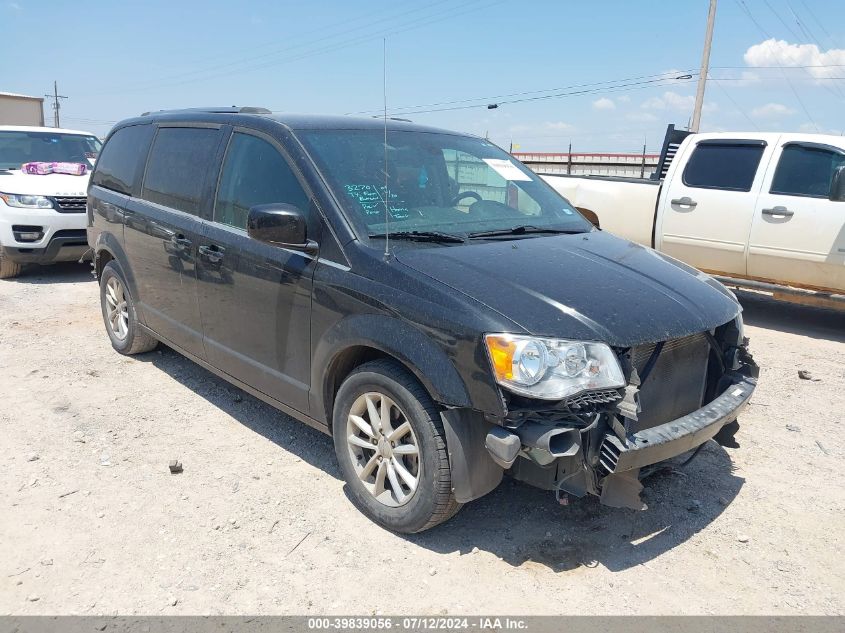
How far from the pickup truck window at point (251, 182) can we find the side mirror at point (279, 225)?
0.59ft

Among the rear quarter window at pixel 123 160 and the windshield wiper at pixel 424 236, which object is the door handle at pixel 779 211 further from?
the rear quarter window at pixel 123 160

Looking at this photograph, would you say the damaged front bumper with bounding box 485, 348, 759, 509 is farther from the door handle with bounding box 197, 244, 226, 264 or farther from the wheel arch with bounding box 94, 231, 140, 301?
the wheel arch with bounding box 94, 231, 140, 301

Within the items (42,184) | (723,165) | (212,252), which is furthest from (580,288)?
(42,184)

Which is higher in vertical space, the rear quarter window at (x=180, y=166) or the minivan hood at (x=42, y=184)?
the rear quarter window at (x=180, y=166)

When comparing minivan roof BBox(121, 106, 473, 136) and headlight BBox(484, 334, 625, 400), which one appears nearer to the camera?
headlight BBox(484, 334, 625, 400)

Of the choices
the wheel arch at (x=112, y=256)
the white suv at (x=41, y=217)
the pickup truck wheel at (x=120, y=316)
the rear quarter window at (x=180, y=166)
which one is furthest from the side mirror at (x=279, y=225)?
the white suv at (x=41, y=217)

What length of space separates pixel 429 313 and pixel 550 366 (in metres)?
0.57

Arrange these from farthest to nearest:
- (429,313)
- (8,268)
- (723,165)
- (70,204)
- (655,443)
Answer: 1. (8,268)
2. (70,204)
3. (723,165)
4. (429,313)
5. (655,443)

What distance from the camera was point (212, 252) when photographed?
13.6 feet

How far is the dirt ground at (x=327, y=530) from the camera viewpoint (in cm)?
286

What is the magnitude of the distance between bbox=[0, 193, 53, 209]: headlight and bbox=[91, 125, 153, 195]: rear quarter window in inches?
127

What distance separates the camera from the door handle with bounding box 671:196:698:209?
24.8 feet

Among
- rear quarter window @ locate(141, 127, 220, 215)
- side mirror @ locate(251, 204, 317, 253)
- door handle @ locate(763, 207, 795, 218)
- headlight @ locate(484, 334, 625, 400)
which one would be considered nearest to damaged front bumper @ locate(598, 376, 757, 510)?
headlight @ locate(484, 334, 625, 400)

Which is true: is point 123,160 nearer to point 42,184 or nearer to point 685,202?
point 42,184
